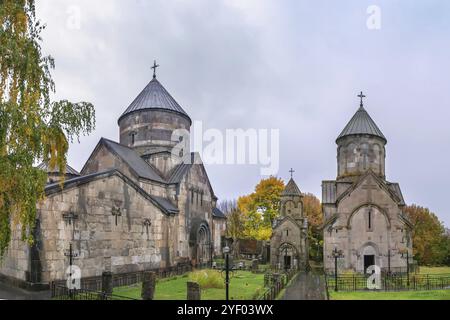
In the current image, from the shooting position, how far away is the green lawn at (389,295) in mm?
16953

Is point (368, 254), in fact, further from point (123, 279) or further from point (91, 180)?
point (91, 180)

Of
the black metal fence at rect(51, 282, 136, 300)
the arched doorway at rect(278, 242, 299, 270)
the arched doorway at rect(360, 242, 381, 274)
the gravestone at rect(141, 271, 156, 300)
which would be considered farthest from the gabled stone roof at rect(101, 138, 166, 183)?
the arched doorway at rect(360, 242, 381, 274)

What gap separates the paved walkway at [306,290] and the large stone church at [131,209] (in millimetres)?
7788

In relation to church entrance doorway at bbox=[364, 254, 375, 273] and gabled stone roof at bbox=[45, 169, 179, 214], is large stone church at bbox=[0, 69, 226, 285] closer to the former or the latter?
gabled stone roof at bbox=[45, 169, 179, 214]

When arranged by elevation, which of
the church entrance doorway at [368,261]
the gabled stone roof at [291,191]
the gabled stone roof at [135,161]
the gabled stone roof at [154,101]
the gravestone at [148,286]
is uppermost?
the gabled stone roof at [154,101]

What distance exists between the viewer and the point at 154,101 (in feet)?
103

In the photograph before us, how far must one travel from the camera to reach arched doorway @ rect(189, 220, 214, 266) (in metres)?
27.8

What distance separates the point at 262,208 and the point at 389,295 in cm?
3605

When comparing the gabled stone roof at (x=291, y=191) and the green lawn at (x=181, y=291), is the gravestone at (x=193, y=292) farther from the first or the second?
the gabled stone roof at (x=291, y=191)

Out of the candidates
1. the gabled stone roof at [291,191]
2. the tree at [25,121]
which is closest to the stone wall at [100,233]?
the tree at [25,121]

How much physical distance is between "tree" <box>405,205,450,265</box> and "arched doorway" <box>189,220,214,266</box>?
25.4 metres
